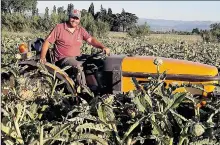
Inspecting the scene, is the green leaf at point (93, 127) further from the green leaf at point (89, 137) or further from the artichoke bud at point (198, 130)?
the artichoke bud at point (198, 130)

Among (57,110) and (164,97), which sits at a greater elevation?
(164,97)

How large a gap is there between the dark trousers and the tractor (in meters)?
0.08

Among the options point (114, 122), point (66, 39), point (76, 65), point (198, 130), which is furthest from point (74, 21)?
point (198, 130)

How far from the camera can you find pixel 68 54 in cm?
541

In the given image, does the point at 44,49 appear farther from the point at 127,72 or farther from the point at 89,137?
the point at 89,137

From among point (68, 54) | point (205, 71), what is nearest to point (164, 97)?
point (205, 71)

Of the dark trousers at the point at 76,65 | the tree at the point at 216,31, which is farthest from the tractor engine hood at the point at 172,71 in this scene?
the tree at the point at 216,31

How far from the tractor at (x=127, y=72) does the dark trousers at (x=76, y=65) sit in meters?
0.08

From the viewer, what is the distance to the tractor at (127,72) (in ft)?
14.9

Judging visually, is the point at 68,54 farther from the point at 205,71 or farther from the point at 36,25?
the point at 36,25

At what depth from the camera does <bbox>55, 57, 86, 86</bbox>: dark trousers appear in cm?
480

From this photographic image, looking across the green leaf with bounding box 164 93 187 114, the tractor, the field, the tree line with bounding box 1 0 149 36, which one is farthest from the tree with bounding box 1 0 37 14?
the green leaf with bounding box 164 93 187 114

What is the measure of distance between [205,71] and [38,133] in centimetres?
220

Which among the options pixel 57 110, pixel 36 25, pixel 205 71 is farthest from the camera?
pixel 36 25
